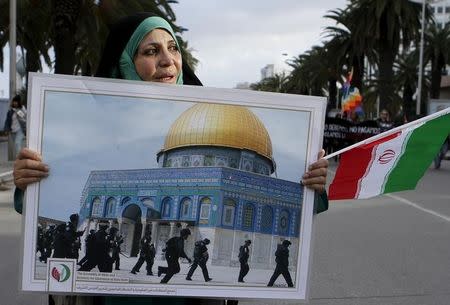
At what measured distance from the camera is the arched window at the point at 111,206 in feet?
6.86

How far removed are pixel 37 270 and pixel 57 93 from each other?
0.56 metres

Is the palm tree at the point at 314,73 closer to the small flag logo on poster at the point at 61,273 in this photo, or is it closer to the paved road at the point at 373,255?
the paved road at the point at 373,255

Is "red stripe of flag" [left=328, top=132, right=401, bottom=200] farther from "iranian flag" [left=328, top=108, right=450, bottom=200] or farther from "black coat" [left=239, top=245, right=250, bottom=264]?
"black coat" [left=239, top=245, right=250, bottom=264]

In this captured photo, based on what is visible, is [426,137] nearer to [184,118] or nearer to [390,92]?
[184,118]

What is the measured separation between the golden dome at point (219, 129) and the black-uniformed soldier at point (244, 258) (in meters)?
0.29

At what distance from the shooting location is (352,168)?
238cm

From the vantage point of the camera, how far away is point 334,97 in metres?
59.5

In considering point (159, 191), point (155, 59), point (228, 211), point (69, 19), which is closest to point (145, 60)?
point (155, 59)

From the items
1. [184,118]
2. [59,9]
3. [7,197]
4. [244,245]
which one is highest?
[59,9]

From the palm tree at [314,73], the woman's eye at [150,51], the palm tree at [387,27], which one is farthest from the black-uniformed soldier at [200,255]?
the palm tree at [314,73]

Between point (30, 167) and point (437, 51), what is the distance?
46907 mm

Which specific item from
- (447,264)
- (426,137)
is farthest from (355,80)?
(426,137)

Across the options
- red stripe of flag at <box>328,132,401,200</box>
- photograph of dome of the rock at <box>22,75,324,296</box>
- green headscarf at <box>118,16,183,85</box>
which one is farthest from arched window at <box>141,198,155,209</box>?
red stripe of flag at <box>328,132,401,200</box>

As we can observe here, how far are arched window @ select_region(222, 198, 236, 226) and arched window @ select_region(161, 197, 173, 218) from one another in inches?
6.7
